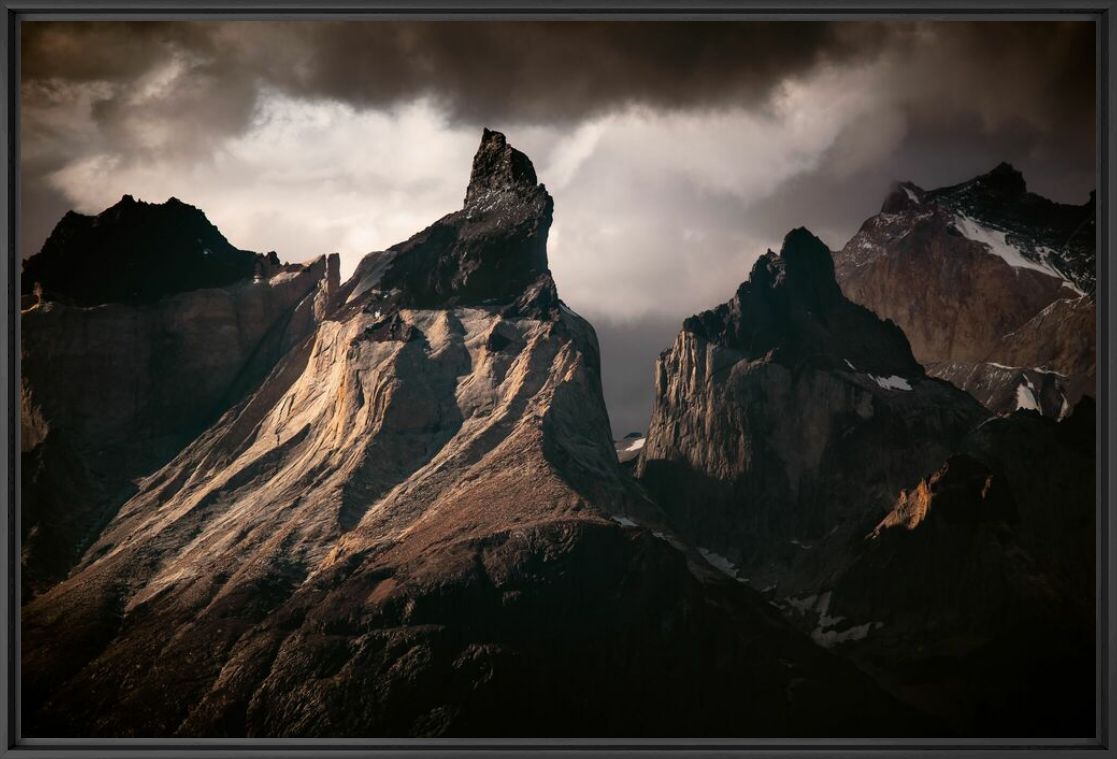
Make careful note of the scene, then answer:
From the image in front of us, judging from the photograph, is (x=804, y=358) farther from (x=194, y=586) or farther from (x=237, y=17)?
(x=237, y=17)

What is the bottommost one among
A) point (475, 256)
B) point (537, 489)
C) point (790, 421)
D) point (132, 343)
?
point (537, 489)

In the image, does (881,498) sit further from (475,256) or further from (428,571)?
(428,571)

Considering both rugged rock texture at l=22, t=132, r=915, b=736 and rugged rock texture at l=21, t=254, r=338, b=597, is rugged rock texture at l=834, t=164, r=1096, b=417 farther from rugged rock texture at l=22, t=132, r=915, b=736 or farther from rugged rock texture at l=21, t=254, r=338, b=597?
rugged rock texture at l=21, t=254, r=338, b=597

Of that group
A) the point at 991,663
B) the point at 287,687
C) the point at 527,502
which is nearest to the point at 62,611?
the point at 287,687

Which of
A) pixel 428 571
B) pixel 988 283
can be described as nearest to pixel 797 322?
pixel 988 283

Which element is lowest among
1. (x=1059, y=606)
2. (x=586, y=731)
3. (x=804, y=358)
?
(x=586, y=731)
